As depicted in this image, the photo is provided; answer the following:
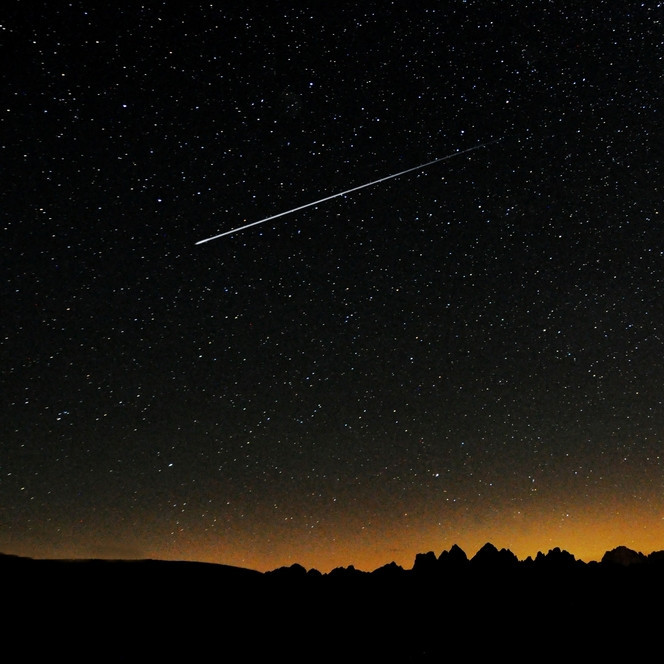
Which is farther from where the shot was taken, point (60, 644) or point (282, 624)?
point (282, 624)

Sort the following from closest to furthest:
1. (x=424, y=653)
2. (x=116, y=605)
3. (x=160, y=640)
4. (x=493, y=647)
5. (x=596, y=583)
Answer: (x=160, y=640) → (x=116, y=605) → (x=424, y=653) → (x=493, y=647) → (x=596, y=583)

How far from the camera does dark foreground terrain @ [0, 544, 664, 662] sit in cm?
1661

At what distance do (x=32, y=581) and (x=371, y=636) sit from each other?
13.6m

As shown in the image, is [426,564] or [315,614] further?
[426,564]

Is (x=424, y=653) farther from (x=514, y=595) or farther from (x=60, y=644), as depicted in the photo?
(x=514, y=595)

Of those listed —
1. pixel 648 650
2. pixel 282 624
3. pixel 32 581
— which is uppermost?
pixel 32 581

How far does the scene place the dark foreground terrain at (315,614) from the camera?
1661cm

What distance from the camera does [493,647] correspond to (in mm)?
27312

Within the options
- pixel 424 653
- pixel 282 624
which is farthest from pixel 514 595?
pixel 282 624

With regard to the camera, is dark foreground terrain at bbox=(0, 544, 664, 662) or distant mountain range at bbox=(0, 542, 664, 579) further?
distant mountain range at bbox=(0, 542, 664, 579)

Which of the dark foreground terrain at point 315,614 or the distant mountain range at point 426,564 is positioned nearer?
the dark foreground terrain at point 315,614

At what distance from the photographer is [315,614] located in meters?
24.8

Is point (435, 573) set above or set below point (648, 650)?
above

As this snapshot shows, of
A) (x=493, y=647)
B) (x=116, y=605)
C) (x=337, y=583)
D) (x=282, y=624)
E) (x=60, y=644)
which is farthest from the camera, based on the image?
(x=337, y=583)
